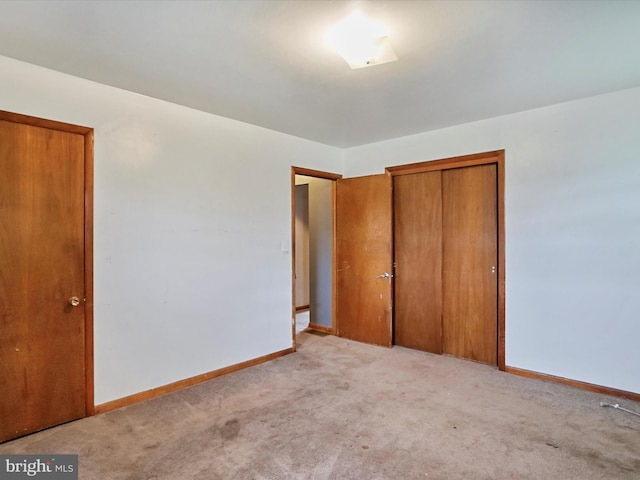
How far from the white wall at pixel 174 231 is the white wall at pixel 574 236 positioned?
235 centimetres

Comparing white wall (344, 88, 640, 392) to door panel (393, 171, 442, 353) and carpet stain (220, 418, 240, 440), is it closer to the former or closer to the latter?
door panel (393, 171, 442, 353)

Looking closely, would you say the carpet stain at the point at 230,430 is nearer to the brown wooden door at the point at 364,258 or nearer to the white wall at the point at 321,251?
the brown wooden door at the point at 364,258

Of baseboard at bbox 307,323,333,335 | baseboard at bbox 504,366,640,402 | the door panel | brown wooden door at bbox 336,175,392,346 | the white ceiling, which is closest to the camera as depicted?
the white ceiling

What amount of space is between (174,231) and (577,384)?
3.76 meters

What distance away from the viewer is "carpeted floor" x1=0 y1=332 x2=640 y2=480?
76.2 inches

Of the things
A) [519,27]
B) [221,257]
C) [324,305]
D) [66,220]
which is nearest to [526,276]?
[519,27]

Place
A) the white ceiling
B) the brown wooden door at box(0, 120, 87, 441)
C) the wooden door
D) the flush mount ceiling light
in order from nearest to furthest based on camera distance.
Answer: the white ceiling → the flush mount ceiling light → the brown wooden door at box(0, 120, 87, 441) → the wooden door

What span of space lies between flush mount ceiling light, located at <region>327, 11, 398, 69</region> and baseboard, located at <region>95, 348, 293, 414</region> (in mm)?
2860

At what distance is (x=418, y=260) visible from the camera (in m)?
4.07

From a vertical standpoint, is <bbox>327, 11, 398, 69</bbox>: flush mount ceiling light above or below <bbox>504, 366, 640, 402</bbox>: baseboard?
above

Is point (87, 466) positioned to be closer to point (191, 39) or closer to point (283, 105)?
point (191, 39)

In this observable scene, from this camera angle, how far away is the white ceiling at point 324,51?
5.70 ft

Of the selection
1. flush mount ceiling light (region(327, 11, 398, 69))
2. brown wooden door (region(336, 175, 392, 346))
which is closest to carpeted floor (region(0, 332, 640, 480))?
brown wooden door (region(336, 175, 392, 346))

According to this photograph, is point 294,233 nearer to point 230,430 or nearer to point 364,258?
point 364,258
